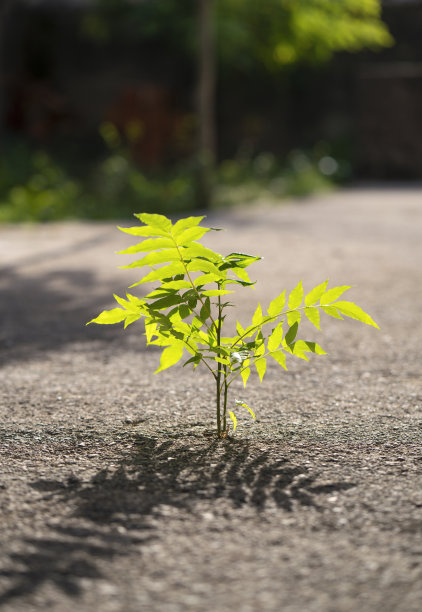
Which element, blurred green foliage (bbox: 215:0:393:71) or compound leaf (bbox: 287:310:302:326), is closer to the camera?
compound leaf (bbox: 287:310:302:326)

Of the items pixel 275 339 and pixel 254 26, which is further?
pixel 254 26

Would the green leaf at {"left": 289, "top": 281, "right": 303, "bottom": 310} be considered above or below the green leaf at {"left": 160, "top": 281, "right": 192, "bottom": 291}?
below

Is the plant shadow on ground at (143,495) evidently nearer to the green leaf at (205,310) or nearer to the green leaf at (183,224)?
the green leaf at (205,310)

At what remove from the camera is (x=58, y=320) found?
4586 millimetres

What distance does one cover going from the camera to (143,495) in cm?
224

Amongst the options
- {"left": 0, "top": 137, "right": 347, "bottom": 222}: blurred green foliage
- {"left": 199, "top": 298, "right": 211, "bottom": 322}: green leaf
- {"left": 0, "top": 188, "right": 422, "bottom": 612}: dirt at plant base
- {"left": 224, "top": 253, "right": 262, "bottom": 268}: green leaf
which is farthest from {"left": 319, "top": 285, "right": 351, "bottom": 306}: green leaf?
{"left": 0, "top": 137, "right": 347, "bottom": 222}: blurred green foliage

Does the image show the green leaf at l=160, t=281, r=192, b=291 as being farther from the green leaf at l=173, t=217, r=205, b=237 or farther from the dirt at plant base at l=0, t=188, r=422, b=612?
the dirt at plant base at l=0, t=188, r=422, b=612

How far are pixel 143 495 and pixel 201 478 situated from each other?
0.20 m

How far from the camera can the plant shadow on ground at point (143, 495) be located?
1.87 metres

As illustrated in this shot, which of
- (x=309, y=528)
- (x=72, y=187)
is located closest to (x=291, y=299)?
(x=309, y=528)

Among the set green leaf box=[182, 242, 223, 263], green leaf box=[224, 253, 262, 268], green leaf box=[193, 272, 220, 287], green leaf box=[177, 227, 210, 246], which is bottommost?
green leaf box=[193, 272, 220, 287]

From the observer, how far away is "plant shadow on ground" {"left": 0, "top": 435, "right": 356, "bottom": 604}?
73.6 inches

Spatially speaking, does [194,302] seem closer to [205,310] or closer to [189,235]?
[205,310]

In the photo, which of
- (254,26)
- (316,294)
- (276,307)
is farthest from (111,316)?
(254,26)
